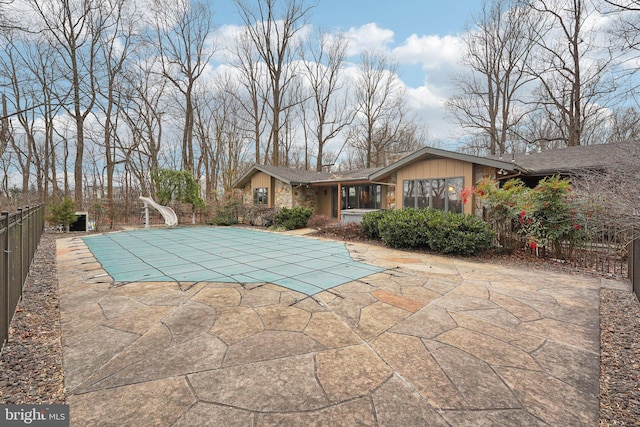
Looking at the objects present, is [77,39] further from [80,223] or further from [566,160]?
[566,160]

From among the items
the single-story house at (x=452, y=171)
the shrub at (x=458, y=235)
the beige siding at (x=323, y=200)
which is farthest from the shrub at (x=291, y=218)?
the shrub at (x=458, y=235)

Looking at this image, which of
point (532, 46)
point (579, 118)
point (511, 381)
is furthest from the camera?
point (532, 46)

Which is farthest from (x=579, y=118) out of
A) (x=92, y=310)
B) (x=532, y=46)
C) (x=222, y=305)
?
(x=92, y=310)

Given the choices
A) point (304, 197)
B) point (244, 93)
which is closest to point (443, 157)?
point (304, 197)

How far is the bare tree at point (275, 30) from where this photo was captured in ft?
59.9

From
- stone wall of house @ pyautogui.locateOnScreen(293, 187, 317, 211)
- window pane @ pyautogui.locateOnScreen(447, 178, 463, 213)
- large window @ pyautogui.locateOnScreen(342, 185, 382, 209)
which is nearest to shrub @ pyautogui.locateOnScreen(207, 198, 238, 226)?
stone wall of house @ pyautogui.locateOnScreen(293, 187, 317, 211)

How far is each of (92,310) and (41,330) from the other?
483 mm

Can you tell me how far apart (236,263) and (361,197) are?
10733 mm

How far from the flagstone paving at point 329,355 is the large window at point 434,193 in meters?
5.49

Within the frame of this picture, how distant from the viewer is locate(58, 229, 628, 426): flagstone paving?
1.72 meters

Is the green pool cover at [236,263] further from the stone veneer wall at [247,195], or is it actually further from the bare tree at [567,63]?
the bare tree at [567,63]

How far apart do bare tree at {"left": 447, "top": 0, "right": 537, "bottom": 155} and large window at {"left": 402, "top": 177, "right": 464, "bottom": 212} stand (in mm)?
9413

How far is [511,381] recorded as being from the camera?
80.0 inches

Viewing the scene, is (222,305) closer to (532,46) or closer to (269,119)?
(532,46)
